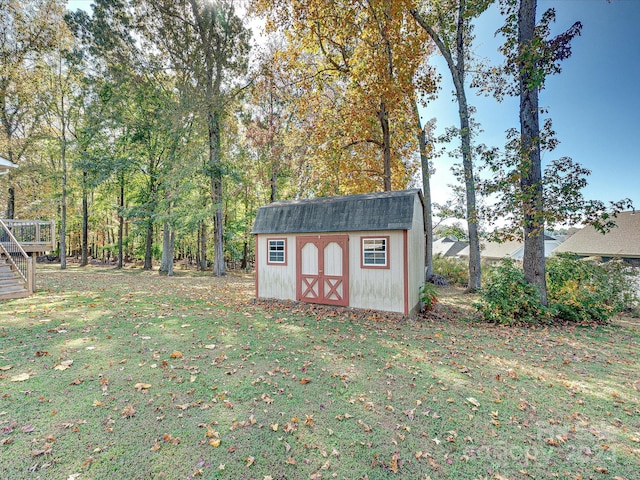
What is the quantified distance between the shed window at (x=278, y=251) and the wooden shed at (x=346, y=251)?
3 centimetres

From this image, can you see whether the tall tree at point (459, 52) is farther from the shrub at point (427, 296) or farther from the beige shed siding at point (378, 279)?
the beige shed siding at point (378, 279)

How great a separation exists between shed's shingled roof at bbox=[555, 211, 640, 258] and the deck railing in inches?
1209

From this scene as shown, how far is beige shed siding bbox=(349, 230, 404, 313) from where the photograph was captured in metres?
8.20

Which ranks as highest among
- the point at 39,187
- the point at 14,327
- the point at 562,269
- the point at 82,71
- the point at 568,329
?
the point at 82,71

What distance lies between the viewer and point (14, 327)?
611 centimetres

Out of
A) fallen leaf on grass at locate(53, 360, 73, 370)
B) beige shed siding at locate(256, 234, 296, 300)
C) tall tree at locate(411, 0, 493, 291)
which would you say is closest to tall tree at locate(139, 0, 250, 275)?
beige shed siding at locate(256, 234, 296, 300)

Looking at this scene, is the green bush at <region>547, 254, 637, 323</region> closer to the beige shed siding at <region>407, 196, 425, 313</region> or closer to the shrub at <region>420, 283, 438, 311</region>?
the shrub at <region>420, 283, 438, 311</region>

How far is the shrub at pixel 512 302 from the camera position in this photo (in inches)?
305

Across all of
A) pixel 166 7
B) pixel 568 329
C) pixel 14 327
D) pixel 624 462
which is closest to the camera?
pixel 624 462

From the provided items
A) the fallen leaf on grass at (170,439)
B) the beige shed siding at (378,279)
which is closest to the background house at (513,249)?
the beige shed siding at (378,279)

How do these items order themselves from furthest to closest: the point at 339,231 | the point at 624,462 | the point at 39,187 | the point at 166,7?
the point at 39,187
the point at 166,7
the point at 339,231
the point at 624,462

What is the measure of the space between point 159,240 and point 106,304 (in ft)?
71.0

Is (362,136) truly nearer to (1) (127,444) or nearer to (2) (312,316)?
(2) (312,316)

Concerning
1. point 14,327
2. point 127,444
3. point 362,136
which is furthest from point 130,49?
point 127,444
